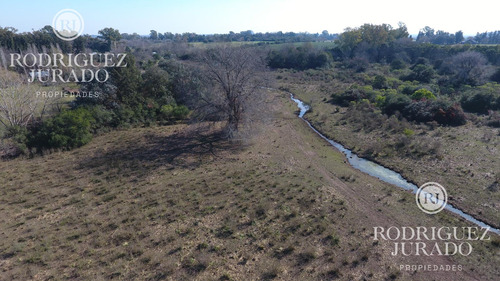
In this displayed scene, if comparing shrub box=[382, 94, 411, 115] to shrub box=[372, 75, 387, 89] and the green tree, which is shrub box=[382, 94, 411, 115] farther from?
the green tree

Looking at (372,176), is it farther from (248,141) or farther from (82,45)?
(82,45)

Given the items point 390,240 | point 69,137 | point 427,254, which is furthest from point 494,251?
point 69,137

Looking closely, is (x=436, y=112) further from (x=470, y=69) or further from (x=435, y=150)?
(x=470, y=69)

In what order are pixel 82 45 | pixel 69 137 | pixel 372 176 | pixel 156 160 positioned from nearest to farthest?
pixel 372 176, pixel 156 160, pixel 69 137, pixel 82 45

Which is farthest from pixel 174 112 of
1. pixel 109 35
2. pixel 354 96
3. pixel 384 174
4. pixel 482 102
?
pixel 109 35

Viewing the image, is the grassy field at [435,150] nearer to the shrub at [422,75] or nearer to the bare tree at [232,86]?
the bare tree at [232,86]

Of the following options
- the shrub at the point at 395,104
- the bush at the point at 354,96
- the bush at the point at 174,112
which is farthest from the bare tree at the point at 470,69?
the bush at the point at 174,112

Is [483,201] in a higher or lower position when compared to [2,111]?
lower
